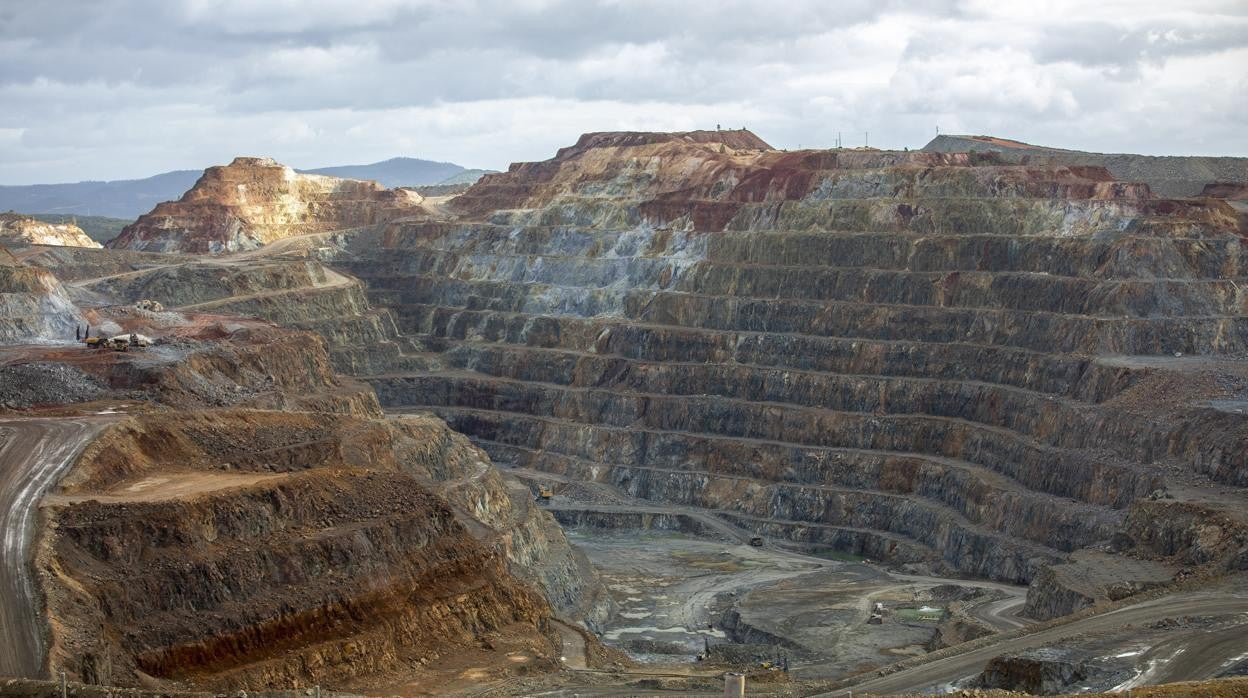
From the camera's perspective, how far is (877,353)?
142750 mm

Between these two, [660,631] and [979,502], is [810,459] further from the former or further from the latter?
[660,631]

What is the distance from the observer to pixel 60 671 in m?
57.9

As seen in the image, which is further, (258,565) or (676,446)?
(676,446)

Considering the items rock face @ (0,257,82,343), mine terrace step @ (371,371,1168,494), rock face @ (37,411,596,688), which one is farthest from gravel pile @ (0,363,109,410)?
mine terrace step @ (371,371,1168,494)

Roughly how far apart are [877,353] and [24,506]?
8508 cm

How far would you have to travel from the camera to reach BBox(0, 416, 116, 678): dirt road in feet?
194

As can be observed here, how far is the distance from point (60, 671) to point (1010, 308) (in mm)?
95990

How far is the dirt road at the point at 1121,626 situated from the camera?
218 feet

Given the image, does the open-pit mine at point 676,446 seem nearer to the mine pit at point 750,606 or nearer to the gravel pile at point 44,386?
the gravel pile at point 44,386

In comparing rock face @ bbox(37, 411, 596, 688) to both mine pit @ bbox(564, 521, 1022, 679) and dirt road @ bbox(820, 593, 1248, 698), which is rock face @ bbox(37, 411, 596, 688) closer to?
mine pit @ bbox(564, 521, 1022, 679)

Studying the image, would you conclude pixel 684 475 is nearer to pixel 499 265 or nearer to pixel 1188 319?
pixel 1188 319

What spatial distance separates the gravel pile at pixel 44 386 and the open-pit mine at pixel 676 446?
0.28 meters

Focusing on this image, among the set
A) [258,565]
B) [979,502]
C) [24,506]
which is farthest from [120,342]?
[979,502]

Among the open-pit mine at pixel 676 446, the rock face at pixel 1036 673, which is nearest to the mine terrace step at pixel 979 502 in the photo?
the open-pit mine at pixel 676 446
